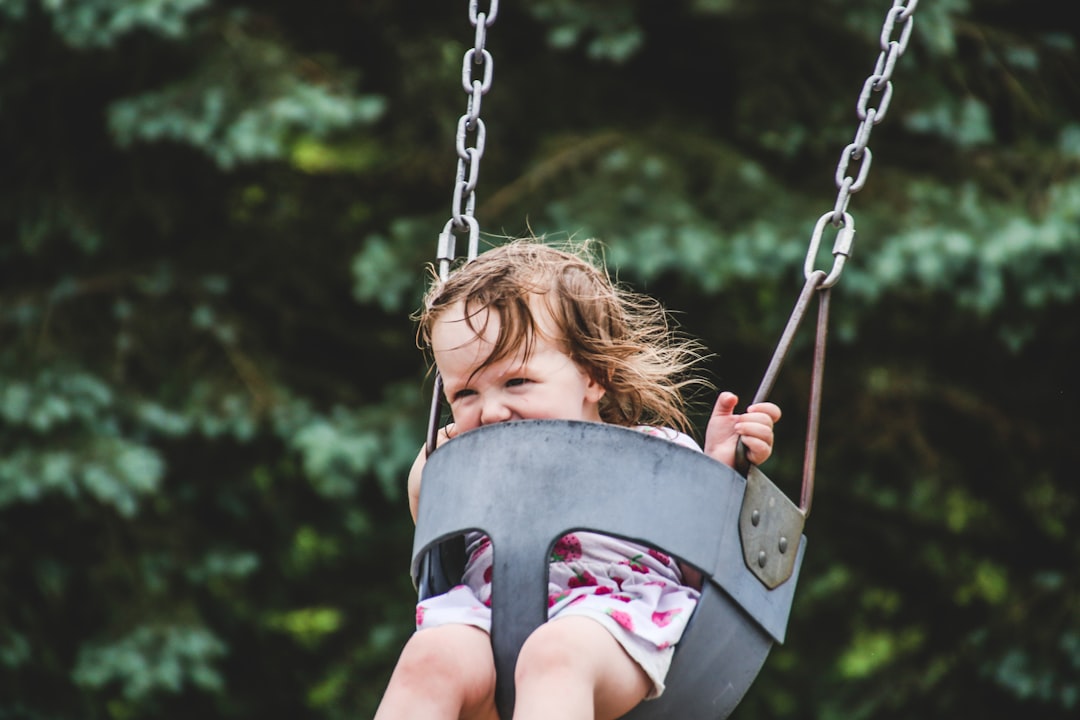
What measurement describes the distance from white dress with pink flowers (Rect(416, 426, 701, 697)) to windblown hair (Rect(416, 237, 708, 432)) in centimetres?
12

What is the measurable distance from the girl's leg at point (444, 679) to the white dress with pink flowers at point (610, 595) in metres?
0.05

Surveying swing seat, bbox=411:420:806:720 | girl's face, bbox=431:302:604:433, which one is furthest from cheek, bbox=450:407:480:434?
swing seat, bbox=411:420:806:720

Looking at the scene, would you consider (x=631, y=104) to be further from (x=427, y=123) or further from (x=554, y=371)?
(x=554, y=371)

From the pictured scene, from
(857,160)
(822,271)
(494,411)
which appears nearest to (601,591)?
(494,411)

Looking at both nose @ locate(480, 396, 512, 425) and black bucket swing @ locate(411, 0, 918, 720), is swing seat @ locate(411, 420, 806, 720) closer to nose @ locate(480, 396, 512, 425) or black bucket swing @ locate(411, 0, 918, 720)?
black bucket swing @ locate(411, 0, 918, 720)

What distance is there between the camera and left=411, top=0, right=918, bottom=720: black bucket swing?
1.88 m

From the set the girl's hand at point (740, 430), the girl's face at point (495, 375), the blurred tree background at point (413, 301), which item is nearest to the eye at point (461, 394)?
the girl's face at point (495, 375)

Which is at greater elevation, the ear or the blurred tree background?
the blurred tree background

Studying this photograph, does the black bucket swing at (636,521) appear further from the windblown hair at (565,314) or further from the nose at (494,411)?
the windblown hair at (565,314)

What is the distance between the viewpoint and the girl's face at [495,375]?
2.10 m

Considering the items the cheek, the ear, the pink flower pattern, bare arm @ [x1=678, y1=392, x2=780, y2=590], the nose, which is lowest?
the pink flower pattern

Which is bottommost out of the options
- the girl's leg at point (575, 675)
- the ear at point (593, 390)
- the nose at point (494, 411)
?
the girl's leg at point (575, 675)

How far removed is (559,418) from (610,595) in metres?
0.27

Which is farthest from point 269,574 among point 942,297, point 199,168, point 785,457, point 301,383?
point 942,297
